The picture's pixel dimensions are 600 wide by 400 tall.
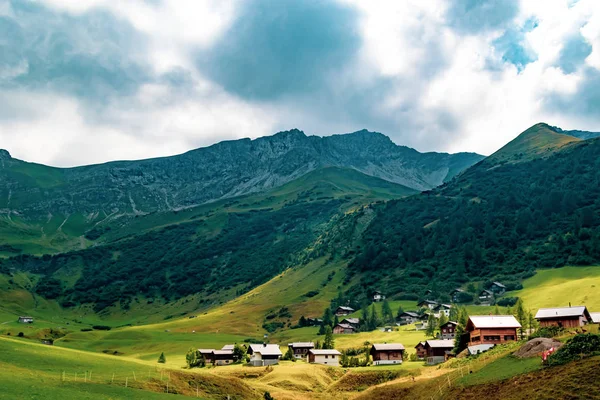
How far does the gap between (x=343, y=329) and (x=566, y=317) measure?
93100 millimetres

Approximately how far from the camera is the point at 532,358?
60.8 m

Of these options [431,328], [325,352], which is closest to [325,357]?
[325,352]

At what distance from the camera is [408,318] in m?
177

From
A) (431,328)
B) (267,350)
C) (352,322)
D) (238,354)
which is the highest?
(352,322)

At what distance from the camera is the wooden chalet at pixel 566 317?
9012 cm

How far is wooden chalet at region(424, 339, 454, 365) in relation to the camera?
10350cm

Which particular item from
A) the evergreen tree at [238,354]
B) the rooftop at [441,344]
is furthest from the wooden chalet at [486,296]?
the evergreen tree at [238,354]

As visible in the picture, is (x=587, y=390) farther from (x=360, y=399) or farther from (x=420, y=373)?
→ (x=420, y=373)

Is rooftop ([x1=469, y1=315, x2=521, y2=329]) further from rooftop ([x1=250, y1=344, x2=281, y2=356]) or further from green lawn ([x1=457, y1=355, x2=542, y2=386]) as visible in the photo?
rooftop ([x1=250, y1=344, x2=281, y2=356])

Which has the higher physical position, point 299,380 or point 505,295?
point 505,295

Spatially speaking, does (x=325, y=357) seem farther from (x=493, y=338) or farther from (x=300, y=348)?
(x=493, y=338)

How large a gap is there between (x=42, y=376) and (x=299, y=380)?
142 feet

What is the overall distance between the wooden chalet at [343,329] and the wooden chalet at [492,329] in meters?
80.2

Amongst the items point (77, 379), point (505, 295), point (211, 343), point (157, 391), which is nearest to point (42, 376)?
point (77, 379)
